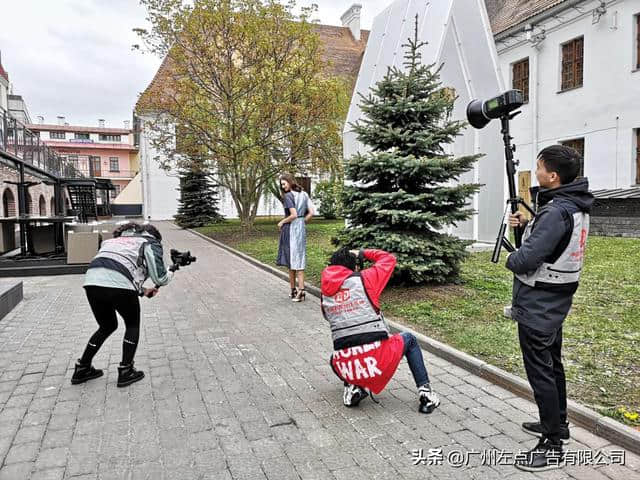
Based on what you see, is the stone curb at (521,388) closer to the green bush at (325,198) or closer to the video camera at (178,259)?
the video camera at (178,259)

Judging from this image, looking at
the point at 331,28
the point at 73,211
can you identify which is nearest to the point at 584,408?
the point at 73,211

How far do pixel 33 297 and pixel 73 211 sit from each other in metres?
19.4

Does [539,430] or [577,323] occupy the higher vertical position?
[577,323]

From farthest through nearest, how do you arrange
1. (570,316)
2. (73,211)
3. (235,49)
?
(73,211), (235,49), (570,316)

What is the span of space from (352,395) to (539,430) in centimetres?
135

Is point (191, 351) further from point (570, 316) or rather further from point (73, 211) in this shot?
point (73, 211)

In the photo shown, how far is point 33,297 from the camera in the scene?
8.38m

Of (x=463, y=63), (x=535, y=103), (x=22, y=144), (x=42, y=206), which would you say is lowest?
(x=42, y=206)

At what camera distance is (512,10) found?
22469mm

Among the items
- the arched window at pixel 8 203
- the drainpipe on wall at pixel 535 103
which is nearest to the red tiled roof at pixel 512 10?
the drainpipe on wall at pixel 535 103

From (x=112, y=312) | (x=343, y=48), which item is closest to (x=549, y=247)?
(x=112, y=312)

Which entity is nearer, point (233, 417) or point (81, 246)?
point (233, 417)

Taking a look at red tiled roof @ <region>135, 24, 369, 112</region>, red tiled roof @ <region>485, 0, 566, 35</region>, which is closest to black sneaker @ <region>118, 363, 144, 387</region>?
red tiled roof @ <region>485, 0, 566, 35</region>

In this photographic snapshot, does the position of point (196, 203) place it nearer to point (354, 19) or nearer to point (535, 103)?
point (535, 103)
